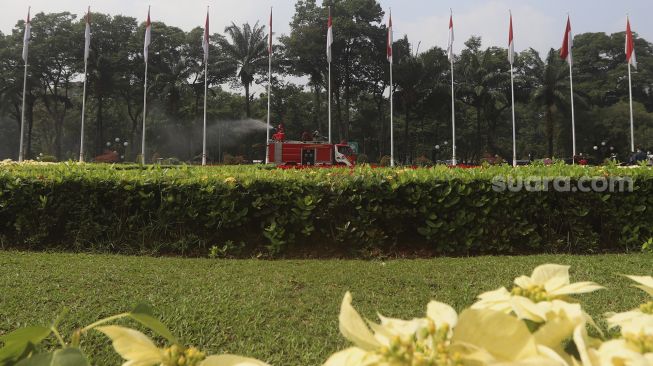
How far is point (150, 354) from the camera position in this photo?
1.56 ft

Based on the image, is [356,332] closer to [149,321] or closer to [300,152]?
[149,321]

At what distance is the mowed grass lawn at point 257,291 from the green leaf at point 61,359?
2.13m

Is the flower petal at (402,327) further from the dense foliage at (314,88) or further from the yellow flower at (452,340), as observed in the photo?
the dense foliage at (314,88)

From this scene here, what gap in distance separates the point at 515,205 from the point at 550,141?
1148 inches

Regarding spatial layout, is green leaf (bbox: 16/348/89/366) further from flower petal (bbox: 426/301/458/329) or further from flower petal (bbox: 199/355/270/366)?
flower petal (bbox: 426/301/458/329)

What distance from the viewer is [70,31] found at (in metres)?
33.9

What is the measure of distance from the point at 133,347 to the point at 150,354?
0.02 m

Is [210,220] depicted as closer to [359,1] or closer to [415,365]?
[415,365]

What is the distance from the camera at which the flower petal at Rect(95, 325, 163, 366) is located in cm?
46

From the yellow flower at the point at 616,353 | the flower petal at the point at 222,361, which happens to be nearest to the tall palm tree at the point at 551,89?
the yellow flower at the point at 616,353

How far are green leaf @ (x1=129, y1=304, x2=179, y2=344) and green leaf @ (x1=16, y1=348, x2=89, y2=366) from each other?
0.25ft

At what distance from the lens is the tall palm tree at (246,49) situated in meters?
30.6
